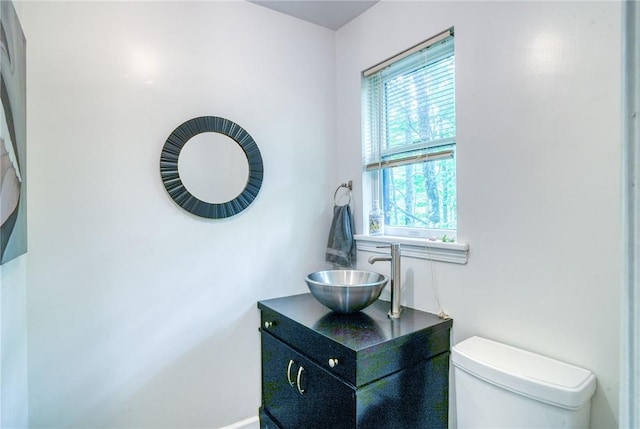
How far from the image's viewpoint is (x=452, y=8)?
1.52m

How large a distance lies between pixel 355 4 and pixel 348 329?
5.81 ft

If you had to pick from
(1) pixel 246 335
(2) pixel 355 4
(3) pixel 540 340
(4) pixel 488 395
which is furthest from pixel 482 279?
(2) pixel 355 4

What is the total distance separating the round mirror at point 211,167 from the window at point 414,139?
71cm

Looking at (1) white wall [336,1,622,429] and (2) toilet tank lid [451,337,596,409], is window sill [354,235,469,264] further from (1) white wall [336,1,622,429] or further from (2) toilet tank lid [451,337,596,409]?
(2) toilet tank lid [451,337,596,409]

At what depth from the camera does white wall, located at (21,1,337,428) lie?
4.78 feet

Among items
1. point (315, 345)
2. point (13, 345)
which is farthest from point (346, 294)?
point (13, 345)

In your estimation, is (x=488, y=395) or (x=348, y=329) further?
(x=348, y=329)

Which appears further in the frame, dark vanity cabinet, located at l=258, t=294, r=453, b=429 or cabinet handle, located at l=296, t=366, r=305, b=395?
cabinet handle, located at l=296, t=366, r=305, b=395

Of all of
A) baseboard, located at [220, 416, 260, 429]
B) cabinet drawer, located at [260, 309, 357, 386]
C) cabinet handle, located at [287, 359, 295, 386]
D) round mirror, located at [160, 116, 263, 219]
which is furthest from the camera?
baseboard, located at [220, 416, 260, 429]

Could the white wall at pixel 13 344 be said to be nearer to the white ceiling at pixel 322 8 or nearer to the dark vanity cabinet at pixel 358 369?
the dark vanity cabinet at pixel 358 369

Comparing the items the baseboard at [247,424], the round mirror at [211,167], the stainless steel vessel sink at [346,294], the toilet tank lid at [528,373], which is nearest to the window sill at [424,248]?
the stainless steel vessel sink at [346,294]

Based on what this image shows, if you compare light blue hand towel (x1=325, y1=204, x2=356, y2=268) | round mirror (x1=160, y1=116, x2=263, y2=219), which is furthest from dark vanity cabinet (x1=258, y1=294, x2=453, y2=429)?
round mirror (x1=160, y1=116, x2=263, y2=219)

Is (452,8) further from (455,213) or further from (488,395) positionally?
(488,395)

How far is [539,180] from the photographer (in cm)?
124
